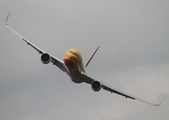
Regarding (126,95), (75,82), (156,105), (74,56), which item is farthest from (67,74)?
(156,105)

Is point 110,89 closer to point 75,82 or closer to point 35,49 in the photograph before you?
point 75,82

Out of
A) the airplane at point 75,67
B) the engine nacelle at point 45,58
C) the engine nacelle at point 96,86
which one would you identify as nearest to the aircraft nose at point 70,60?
the airplane at point 75,67

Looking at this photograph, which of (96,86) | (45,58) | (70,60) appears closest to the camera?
(70,60)

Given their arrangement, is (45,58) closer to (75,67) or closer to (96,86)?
(75,67)

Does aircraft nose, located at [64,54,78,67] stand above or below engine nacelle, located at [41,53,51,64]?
above

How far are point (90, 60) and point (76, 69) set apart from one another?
11.4 meters

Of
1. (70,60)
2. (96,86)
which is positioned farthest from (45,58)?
(96,86)

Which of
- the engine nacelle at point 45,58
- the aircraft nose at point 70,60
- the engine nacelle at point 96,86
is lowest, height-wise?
the engine nacelle at point 96,86

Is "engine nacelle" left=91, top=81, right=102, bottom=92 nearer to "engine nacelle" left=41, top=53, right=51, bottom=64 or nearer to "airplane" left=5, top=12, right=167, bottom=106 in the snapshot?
"airplane" left=5, top=12, right=167, bottom=106

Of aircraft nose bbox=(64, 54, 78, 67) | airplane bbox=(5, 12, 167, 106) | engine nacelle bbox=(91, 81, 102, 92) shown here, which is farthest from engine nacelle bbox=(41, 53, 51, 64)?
engine nacelle bbox=(91, 81, 102, 92)

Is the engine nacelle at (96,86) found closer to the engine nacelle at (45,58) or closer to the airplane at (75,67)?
the airplane at (75,67)

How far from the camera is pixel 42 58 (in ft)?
175

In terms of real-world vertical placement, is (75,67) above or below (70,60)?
below

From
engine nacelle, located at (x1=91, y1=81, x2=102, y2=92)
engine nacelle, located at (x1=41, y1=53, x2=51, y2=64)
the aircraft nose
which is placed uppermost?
the aircraft nose
